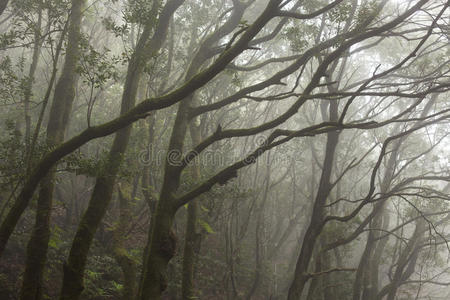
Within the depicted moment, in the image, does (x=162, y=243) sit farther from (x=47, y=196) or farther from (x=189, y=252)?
(x=189, y=252)

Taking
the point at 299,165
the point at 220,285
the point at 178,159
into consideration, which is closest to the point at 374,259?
the point at 220,285

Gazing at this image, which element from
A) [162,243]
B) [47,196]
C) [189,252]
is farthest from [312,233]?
[47,196]

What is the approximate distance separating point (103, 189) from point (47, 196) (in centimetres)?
118

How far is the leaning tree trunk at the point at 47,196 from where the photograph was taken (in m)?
5.78

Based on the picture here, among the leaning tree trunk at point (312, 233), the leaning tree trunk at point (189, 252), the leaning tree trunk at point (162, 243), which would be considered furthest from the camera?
the leaning tree trunk at point (189, 252)

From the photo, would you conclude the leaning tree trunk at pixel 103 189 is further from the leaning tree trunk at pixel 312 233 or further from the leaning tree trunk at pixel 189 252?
the leaning tree trunk at pixel 312 233

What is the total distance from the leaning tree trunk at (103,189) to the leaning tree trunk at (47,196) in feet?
3.00

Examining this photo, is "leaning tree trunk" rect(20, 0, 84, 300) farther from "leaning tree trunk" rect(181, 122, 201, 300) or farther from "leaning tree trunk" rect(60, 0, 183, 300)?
"leaning tree trunk" rect(181, 122, 201, 300)

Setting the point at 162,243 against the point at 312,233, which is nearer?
the point at 162,243

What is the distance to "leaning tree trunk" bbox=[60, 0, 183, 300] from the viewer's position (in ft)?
17.0

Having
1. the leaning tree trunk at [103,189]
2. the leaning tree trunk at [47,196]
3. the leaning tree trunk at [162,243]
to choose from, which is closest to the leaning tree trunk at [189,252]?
the leaning tree trunk at [162,243]

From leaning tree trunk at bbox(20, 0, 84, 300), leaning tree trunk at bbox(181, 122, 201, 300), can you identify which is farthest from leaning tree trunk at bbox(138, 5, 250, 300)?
leaning tree trunk at bbox(181, 122, 201, 300)

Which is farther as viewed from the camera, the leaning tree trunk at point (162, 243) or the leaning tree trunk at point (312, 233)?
the leaning tree trunk at point (312, 233)

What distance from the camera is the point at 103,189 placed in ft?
18.1
